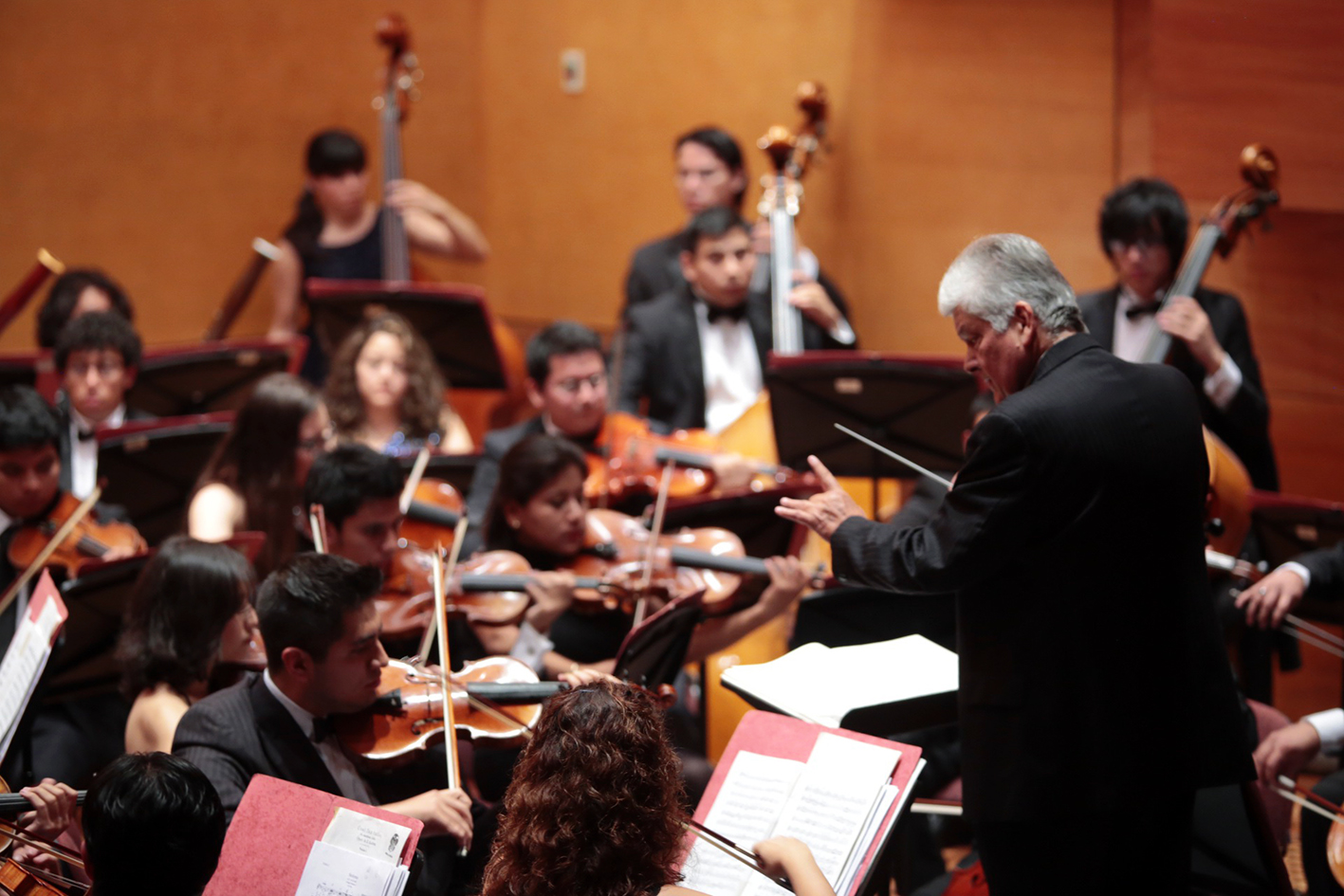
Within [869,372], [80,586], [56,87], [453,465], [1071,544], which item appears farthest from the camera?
[56,87]

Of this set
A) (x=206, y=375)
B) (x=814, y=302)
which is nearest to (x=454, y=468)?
(x=206, y=375)

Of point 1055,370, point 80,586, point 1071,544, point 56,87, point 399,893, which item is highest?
point 56,87

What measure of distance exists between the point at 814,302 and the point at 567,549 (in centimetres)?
139

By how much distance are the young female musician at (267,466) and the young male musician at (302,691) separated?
1043 mm

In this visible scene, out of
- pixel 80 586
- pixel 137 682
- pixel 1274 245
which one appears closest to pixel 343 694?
pixel 137 682

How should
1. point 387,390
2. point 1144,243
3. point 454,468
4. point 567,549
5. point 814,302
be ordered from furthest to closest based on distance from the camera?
1. point 814,302
2. point 387,390
3. point 454,468
4. point 1144,243
5. point 567,549

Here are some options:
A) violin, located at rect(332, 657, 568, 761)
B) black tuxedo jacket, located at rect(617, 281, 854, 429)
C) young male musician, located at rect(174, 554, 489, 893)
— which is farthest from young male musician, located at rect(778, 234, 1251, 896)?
black tuxedo jacket, located at rect(617, 281, 854, 429)

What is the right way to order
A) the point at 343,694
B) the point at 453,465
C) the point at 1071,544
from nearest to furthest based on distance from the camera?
the point at 1071,544
the point at 343,694
the point at 453,465

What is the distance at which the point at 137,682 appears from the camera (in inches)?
93.0

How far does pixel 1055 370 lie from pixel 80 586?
1.73 m

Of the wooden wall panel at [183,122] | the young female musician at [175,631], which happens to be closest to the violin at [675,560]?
the young female musician at [175,631]

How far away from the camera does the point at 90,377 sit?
12.4 ft

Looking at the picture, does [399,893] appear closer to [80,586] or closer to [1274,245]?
[80,586]

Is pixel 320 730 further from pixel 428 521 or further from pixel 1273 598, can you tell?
pixel 1273 598
